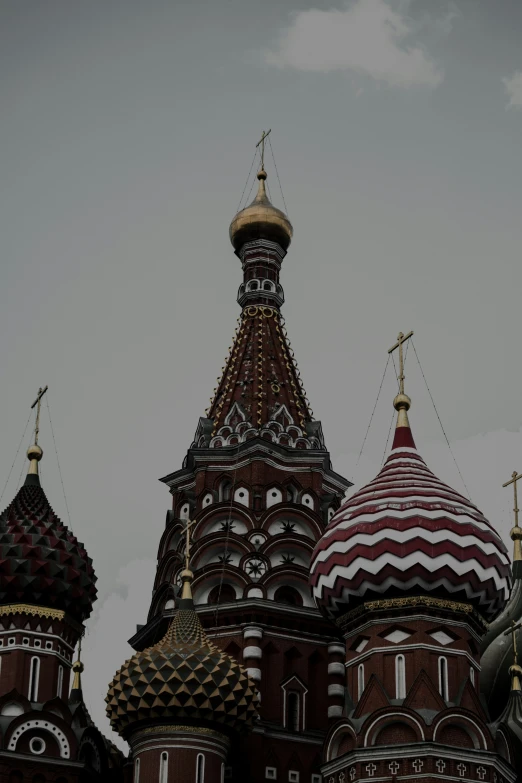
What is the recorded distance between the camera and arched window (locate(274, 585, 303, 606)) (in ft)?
116

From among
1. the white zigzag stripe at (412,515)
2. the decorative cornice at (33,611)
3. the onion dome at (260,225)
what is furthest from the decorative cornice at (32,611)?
the onion dome at (260,225)

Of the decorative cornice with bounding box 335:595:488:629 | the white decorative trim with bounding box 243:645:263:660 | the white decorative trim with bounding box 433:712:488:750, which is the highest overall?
A: the white decorative trim with bounding box 243:645:263:660

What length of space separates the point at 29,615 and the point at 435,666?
6726 millimetres

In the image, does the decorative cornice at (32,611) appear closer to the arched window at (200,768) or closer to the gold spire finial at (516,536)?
the arched window at (200,768)

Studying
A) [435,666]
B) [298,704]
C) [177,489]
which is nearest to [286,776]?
[298,704]

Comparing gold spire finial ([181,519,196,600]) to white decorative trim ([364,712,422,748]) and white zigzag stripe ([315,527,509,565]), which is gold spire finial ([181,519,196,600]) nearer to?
white zigzag stripe ([315,527,509,565])

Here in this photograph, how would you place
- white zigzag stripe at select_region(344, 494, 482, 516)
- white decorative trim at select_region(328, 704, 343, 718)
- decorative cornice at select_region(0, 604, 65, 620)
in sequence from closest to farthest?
white zigzag stripe at select_region(344, 494, 482, 516)
decorative cornice at select_region(0, 604, 65, 620)
white decorative trim at select_region(328, 704, 343, 718)

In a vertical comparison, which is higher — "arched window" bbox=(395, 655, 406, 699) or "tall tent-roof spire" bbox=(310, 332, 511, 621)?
"tall tent-roof spire" bbox=(310, 332, 511, 621)

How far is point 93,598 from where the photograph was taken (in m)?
34.3

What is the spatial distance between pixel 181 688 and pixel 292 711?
3.88m

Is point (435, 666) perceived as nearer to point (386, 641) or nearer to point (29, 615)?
point (386, 641)

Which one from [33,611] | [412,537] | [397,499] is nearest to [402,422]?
[397,499]

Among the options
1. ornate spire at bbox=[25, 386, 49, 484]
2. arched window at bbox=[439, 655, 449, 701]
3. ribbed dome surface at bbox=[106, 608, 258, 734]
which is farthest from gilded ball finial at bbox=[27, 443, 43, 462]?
arched window at bbox=[439, 655, 449, 701]

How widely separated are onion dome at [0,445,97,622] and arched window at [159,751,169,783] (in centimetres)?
357
